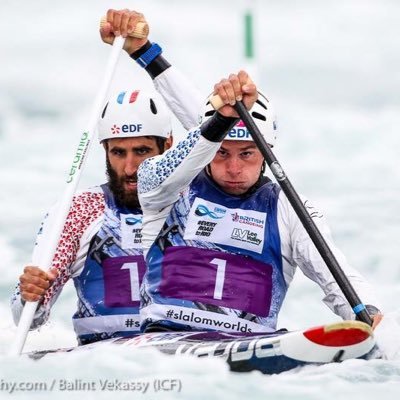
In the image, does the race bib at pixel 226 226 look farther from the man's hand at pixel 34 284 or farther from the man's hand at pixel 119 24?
the man's hand at pixel 119 24

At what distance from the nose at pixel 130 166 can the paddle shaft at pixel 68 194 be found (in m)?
0.35

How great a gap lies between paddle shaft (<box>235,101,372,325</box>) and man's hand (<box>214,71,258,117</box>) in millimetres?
41

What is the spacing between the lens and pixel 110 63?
8789 millimetres

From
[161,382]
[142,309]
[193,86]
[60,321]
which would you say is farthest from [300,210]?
[60,321]

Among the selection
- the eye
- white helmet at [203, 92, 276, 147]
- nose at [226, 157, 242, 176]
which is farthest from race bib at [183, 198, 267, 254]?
white helmet at [203, 92, 276, 147]

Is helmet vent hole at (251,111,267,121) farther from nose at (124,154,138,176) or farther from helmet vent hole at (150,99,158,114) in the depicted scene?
helmet vent hole at (150,99,158,114)

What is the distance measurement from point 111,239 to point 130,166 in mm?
528

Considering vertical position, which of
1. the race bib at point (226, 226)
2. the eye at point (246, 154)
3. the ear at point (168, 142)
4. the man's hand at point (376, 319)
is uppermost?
the ear at point (168, 142)

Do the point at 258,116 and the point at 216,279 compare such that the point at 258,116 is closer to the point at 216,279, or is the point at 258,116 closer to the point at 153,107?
the point at 216,279

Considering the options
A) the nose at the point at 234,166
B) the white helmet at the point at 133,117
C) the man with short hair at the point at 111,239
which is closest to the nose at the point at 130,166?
the man with short hair at the point at 111,239

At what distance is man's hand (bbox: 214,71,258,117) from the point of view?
24.0ft

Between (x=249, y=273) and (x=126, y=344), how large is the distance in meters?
0.94

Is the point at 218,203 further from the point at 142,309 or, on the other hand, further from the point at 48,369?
the point at 48,369

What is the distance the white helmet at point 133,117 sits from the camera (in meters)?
8.97
